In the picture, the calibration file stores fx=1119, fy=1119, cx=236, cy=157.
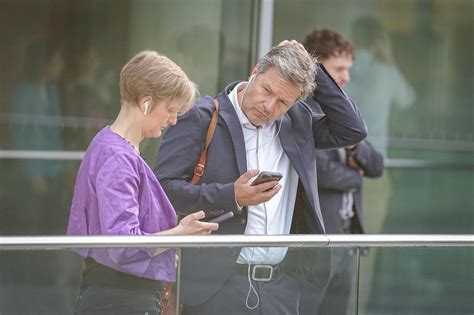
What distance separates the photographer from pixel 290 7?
25.3ft

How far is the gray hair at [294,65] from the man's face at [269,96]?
0.9 inches

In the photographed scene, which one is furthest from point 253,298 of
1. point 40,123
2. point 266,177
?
point 40,123

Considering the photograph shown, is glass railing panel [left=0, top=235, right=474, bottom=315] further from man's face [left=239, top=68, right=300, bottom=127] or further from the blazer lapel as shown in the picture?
man's face [left=239, top=68, right=300, bottom=127]

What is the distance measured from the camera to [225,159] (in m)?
4.43

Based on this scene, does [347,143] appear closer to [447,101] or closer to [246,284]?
[246,284]

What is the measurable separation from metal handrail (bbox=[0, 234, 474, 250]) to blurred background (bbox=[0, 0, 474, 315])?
2.49 m

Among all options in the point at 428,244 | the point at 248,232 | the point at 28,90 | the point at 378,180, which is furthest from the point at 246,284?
→ the point at 378,180

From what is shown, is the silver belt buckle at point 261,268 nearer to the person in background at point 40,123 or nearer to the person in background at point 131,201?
the person in background at point 131,201

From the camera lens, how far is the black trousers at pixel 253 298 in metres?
4.27

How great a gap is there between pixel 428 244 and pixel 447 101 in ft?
12.6

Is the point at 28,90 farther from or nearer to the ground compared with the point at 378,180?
farther from the ground

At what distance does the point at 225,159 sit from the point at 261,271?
467 millimetres

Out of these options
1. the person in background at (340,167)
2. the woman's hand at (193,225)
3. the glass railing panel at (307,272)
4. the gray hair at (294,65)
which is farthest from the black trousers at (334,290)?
the person in background at (340,167)

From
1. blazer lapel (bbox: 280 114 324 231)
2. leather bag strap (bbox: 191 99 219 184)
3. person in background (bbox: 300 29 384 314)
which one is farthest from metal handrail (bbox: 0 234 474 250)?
person in background (bbox: 300 29 384 314)
